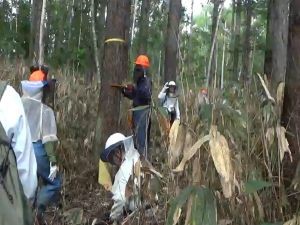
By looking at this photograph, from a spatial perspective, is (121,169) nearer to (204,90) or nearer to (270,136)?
(204,90)

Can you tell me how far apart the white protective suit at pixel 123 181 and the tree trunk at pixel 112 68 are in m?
2.27

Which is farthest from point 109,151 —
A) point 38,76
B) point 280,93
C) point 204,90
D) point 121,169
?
point 280,93

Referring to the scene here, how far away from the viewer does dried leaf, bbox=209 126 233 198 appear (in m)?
2.62

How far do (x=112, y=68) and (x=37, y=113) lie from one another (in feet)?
6.22

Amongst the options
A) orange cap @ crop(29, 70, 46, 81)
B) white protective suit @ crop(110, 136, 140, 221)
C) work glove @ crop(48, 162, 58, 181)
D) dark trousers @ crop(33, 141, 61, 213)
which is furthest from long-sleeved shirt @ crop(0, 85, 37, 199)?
orange cap @ crop(29, 70, 46, 81)

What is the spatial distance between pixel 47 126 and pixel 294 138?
9.28 feet

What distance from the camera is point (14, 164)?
2.18 meters

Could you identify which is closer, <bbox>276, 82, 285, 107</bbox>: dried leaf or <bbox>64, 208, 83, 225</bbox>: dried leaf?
<bbox>276, 82, 285, 107</bbox>: dried leaf

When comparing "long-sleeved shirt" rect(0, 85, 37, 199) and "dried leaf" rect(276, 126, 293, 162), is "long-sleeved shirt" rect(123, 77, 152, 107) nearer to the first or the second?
"dried leaf" rect(276, 126, 293, 162)

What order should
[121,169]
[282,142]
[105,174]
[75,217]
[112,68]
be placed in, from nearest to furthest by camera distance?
[282,142]
[121,169]
[75,217]
[105,174]
[112,68]

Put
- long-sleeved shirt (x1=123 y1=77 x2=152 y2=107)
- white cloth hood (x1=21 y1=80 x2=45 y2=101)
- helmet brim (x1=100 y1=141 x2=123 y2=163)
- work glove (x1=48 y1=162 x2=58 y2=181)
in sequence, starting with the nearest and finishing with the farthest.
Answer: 1. helmet brim (x1=100 y1=141 x2=123 y2=163)
2. white cloth hood (x1=21 y1=80 x2=45 y2=101)
3. work glove (x1=48 y1=162 x2=58 y2=181)
4. long-sleeved shirt (x1=123 y1=77 x2=152 y2=107)

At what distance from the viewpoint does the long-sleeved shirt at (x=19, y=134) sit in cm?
221

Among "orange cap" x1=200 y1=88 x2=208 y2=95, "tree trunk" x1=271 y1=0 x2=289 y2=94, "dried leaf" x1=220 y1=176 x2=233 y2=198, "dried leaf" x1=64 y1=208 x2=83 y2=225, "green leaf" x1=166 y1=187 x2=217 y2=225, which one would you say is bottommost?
"dried leaf" x1=64 y1=208 x2=83 y2=225

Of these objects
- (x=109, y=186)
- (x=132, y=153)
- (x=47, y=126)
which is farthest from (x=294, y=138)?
(x=47, y=126)
